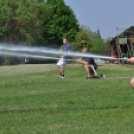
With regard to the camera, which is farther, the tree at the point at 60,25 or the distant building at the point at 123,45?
the tree at the point at 60,25

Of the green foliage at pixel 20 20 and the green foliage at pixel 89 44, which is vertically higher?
the green foliage at pixel 20 20

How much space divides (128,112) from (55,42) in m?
60.9

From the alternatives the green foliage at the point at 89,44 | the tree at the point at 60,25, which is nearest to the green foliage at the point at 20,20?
the tree at the point at 60,25

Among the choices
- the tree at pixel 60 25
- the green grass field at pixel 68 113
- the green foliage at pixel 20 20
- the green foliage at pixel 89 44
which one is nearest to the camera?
the green grass field at pixel 68 113

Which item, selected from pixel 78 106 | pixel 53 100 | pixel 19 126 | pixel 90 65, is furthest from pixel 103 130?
pixel 90 65

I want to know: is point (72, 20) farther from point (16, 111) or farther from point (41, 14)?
point (16, 111)

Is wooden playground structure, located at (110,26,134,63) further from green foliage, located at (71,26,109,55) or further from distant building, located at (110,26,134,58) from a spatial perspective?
green foliage, located at (71,26,109,55)

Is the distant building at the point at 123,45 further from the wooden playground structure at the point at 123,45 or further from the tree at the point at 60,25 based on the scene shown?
the tree at the point at 60,25

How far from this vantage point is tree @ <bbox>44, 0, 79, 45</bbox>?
2566 inches

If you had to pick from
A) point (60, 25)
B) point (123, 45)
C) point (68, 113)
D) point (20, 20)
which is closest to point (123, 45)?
point (123, 45)

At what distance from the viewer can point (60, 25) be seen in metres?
66.1

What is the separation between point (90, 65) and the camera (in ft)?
51.2

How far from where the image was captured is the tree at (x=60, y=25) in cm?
6519

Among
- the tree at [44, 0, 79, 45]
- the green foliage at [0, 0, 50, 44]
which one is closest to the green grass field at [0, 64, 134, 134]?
the green foliage at [0, 0, 50, 44]
